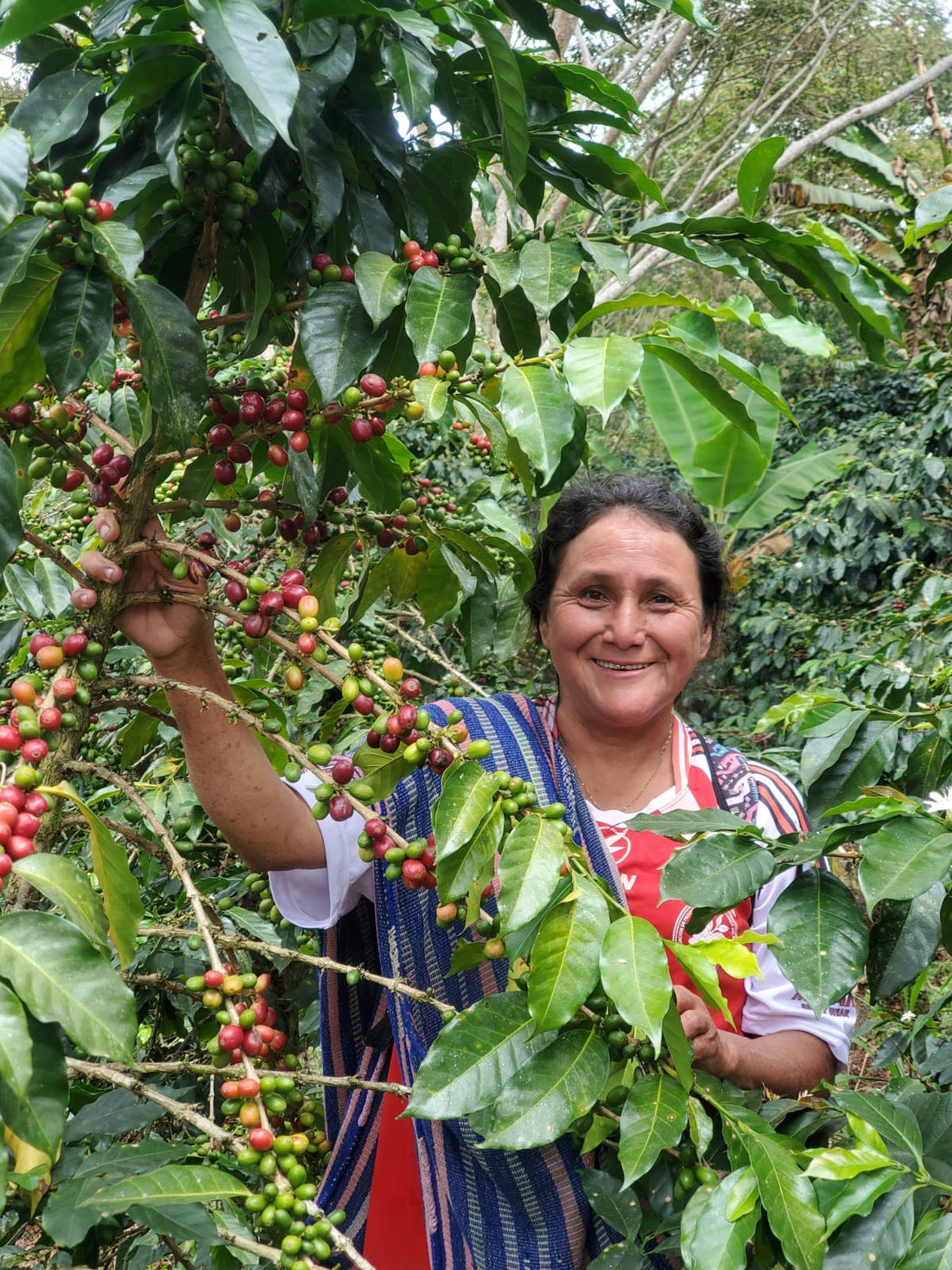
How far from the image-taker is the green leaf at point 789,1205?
2.95 feet

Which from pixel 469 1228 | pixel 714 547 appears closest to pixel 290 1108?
pixel 469 1228

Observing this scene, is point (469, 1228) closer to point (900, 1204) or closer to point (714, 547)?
point (900, 1204)

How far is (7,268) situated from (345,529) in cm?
56

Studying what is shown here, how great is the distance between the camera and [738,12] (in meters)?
8.28

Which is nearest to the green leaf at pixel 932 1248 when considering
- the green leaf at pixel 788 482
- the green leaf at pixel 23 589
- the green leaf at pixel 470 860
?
the green leaf at pixel 470 860

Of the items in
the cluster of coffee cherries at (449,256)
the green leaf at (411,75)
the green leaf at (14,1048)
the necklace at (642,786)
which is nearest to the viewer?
the green leaf at (14,1048)

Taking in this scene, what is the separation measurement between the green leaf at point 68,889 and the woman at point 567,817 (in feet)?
1.43

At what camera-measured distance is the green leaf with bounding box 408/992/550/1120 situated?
3.15 ft

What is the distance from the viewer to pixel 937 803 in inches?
44.6

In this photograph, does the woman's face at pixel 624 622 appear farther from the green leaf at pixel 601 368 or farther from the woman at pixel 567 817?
the green leaf at pixel 601 368

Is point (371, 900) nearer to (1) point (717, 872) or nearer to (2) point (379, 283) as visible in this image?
(1) point (717, 872)

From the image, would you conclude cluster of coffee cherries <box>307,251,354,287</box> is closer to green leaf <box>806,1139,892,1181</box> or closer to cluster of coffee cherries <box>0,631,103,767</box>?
cluster of coffee cherries <box>0,631,103,767</box>

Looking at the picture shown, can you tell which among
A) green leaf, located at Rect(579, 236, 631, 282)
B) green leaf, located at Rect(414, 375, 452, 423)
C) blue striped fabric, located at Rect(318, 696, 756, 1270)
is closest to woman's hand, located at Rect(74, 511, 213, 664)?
green leaf, located at Rect(414, 375, 452, 423)

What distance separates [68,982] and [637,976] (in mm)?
440
